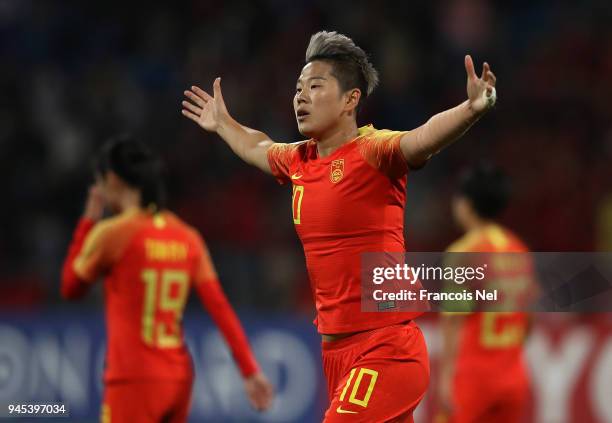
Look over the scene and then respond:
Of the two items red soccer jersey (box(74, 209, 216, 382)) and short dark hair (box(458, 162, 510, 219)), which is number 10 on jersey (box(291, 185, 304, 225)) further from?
short dark hair (box(458, 162, 510, 219))

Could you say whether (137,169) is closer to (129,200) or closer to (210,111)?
(129,200)

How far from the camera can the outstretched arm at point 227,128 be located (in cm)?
523

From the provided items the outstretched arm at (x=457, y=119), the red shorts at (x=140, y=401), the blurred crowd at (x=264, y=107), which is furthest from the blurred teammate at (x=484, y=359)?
the blurred crowd at (x=264, y=107)

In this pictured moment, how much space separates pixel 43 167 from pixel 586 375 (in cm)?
707

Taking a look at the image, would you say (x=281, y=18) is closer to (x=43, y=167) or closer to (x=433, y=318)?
(x=43, y=167)

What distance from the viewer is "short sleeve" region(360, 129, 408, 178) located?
13.8ft

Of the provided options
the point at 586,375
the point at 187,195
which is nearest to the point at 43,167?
the point at 187,195

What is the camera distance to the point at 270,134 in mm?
13164

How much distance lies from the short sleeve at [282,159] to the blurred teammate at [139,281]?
1.18m

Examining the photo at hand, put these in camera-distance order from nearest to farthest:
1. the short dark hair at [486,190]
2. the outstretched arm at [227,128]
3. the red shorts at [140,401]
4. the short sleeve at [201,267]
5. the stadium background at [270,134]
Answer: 1. the outstretched arm at [227,128]
2. the red shorts at [140,401]
3. the short sleeve at [201,267]
4. the short dark hair at [486,190]
5. the stadium background at [270,134]

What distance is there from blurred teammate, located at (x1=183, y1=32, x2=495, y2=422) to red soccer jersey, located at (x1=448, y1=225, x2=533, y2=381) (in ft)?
9.00

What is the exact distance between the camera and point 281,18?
14359 millimetres

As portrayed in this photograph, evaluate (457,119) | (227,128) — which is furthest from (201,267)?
(457,119)

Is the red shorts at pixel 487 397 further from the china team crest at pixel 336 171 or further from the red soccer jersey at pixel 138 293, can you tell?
the china team crest at pixel 336 171
